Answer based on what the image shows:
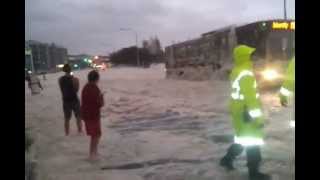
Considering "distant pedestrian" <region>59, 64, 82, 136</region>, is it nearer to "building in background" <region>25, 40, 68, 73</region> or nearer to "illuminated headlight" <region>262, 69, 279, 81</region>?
"building in background" <region>25, 40, 68, 73</region>

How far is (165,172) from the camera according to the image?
5477mm

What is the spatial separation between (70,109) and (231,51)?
2.95 metres

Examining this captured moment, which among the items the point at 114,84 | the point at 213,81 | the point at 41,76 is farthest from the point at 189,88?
the point at 41,76

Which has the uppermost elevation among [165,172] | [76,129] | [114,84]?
[114,84]

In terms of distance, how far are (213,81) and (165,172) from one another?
353cm

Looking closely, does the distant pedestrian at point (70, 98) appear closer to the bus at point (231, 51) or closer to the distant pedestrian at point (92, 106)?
the distant pedestrian at point (92, 106)

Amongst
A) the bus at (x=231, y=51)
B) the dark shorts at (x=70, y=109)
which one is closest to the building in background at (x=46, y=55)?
the dark shorts at (x=70, y=109)

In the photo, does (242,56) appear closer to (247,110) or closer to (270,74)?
(247,110)

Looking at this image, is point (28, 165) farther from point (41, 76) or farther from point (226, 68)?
point (226, 68)

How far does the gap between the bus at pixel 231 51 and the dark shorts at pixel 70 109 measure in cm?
156

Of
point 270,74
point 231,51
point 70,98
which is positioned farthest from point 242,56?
point 270,74

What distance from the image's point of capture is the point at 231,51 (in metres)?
8.06
